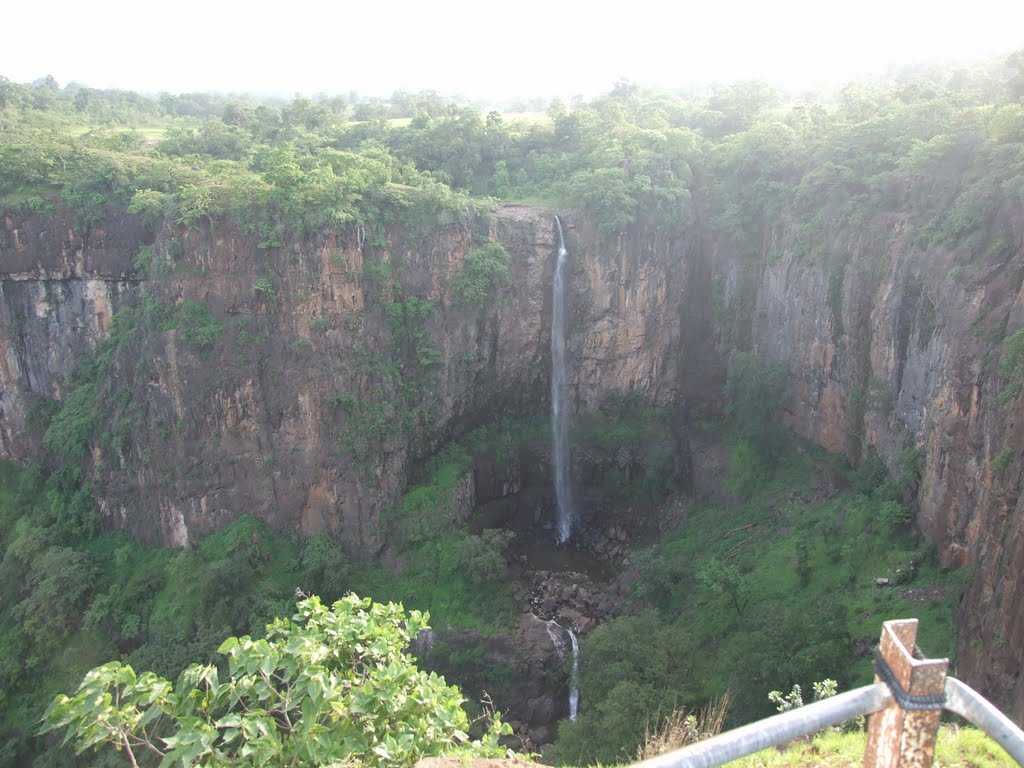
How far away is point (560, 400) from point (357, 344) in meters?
7.18

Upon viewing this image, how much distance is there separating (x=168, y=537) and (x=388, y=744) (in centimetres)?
1839

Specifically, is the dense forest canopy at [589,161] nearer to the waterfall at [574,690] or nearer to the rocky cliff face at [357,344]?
the rocky cliff face at [357,344]

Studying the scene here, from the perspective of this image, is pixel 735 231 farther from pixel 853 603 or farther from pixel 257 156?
pixel 257 156

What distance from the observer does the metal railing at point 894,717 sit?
3893mm

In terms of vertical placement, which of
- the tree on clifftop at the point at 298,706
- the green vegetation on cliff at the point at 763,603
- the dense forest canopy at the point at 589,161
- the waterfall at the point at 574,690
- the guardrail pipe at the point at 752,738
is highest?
the dense forest canopy at the point at 589,161

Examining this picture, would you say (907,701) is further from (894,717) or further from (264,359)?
(264,359)

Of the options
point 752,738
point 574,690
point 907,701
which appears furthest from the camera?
point 574,690

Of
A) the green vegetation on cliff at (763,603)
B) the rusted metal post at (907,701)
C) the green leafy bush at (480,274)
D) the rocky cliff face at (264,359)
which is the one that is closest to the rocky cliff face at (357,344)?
the rocky cliff face at (264,359)

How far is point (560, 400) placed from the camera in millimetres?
24844

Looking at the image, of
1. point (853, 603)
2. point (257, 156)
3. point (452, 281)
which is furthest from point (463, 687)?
point (257, 156)

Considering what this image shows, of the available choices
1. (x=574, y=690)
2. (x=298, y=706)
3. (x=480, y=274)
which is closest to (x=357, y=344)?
(x=480, y=274)

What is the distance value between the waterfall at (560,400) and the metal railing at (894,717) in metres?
19.1

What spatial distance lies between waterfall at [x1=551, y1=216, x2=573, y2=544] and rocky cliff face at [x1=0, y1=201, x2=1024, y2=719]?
1.13ft

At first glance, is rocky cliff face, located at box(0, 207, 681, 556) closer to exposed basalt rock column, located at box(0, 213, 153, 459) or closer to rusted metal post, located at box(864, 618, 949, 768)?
exposed basalt rock column, located at box(0, 213, 153, 459)
